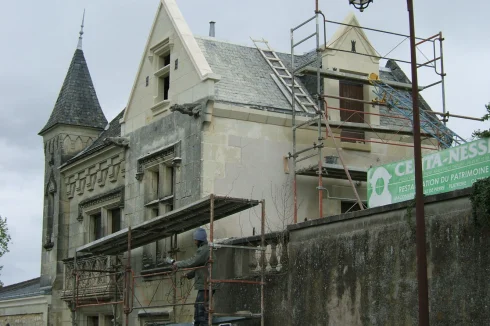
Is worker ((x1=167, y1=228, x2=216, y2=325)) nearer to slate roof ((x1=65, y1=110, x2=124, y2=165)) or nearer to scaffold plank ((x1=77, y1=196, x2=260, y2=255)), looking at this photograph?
scaffold plank ((x1=77, y1=196, x2=260, y2=255))

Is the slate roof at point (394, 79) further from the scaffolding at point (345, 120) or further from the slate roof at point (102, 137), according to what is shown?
the slate roof at point (102, 137)

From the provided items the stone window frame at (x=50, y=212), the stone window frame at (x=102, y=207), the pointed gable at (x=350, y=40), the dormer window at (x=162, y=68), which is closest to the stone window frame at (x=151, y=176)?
the stone window frame at (x=102, y=207)

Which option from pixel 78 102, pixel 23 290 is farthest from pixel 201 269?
pixel 23 290

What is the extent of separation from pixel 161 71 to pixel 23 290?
44.9 feet

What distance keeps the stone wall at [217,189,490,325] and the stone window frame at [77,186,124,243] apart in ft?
27.7

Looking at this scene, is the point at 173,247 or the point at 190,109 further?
the point at 173,247

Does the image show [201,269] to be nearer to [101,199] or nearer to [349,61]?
[349,61]

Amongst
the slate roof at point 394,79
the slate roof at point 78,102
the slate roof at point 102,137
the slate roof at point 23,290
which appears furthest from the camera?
the slate roof at point 23,290

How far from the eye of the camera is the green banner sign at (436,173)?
15.6 m

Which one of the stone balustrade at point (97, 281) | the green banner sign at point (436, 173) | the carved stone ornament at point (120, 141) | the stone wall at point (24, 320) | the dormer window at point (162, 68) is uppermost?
the dormer window at point (162, 68)

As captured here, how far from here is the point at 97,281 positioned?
24.8 m

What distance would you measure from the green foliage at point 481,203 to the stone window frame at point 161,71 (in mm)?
11794

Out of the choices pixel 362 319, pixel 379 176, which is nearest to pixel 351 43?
pixel 379 176

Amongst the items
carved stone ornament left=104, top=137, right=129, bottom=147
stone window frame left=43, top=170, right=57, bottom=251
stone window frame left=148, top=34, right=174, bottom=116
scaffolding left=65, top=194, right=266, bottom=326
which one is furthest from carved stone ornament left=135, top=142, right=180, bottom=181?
stone window frame left=43, top=170, right=57, bottom=251
